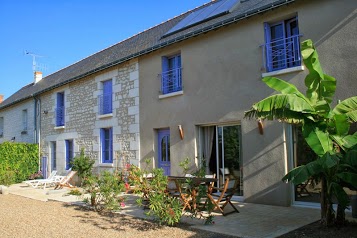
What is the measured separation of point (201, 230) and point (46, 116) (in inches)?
581

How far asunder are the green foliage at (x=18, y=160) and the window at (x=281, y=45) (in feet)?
47.3

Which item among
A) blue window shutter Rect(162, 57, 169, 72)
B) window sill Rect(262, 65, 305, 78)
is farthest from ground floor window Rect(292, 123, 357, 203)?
blue window shutter Rect(162, 57, 169, 72)

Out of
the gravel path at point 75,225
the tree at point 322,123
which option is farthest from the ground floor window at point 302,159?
the gravel path at point 75,225

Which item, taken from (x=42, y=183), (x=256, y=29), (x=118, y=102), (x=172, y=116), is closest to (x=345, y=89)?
(x=256, y=29)

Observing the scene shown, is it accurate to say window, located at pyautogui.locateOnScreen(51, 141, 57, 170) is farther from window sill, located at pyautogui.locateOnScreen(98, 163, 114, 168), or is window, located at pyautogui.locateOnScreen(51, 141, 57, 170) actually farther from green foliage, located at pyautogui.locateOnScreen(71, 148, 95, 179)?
green foliage, located at pyautogui.locateOnScreen(71, 148, 95, 179)

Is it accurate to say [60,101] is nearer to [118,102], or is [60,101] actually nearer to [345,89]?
[118,102]

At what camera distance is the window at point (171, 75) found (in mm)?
11582

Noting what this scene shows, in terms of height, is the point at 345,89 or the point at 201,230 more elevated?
the point at 345,89

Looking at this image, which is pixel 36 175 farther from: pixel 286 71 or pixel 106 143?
pixel 286 71

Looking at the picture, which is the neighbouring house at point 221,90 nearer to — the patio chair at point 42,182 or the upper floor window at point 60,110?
the patio chair at point 42,182

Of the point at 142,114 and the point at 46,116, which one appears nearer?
the point at 142,114

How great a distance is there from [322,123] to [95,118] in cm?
1096

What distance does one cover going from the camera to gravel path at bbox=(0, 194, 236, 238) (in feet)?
21.6

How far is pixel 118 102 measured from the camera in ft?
45.6
